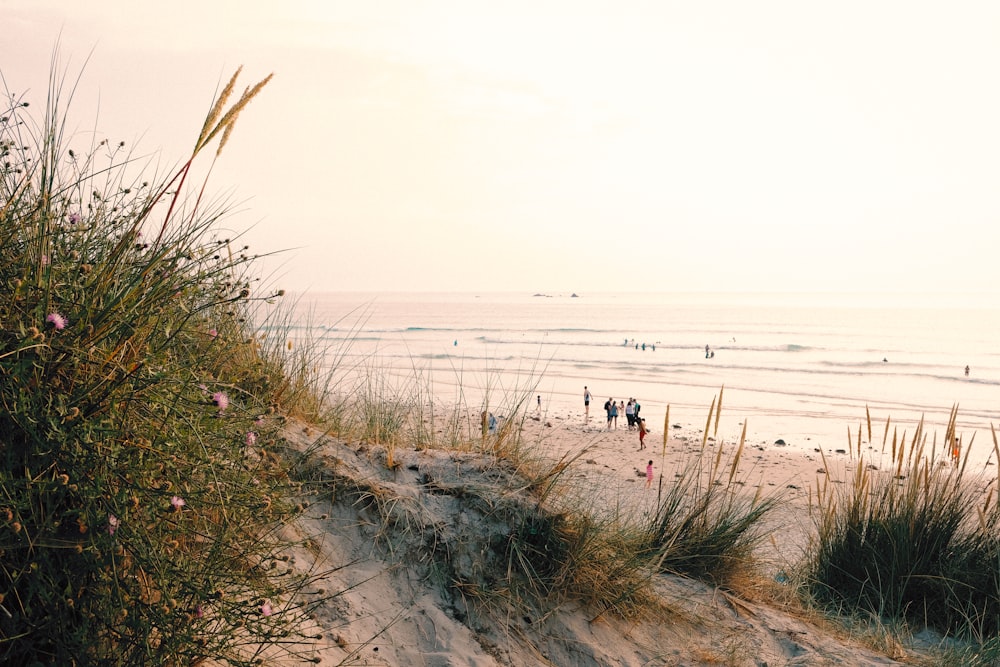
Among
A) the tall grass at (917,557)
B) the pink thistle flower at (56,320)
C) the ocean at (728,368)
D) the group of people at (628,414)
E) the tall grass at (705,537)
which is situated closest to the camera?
the pink thistle flower at (56,320)

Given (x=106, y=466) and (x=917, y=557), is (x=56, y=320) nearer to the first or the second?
(x=106, y=466)

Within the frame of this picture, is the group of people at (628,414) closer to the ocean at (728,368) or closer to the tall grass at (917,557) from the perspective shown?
the ocean at (728,368)

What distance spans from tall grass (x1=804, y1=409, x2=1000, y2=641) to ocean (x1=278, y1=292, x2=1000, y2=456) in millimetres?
2876

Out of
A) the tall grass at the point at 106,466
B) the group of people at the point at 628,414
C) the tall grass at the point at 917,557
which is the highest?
the tall grass at the point at 106,466

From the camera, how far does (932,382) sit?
3775 cm

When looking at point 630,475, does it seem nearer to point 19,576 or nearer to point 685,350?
point 19,576

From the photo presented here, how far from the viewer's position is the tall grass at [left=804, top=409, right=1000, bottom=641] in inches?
211

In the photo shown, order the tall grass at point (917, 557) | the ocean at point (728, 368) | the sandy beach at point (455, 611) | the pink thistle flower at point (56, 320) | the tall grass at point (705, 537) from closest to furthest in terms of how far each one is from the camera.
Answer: the pink thistle flower at point (56, 320), the sandy beach at point (455, 611), the tall grass at point (705, 537), the tall grass at point (917, 557), the ocean at point (728, 368)

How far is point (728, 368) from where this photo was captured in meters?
43.7

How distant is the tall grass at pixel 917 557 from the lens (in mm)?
5371

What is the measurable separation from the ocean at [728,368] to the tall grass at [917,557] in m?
2.88

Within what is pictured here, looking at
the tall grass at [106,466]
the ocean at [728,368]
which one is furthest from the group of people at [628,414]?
the tall grass at [106,466]

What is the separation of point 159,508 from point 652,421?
24802 millimetres

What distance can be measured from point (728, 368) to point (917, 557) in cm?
3968
